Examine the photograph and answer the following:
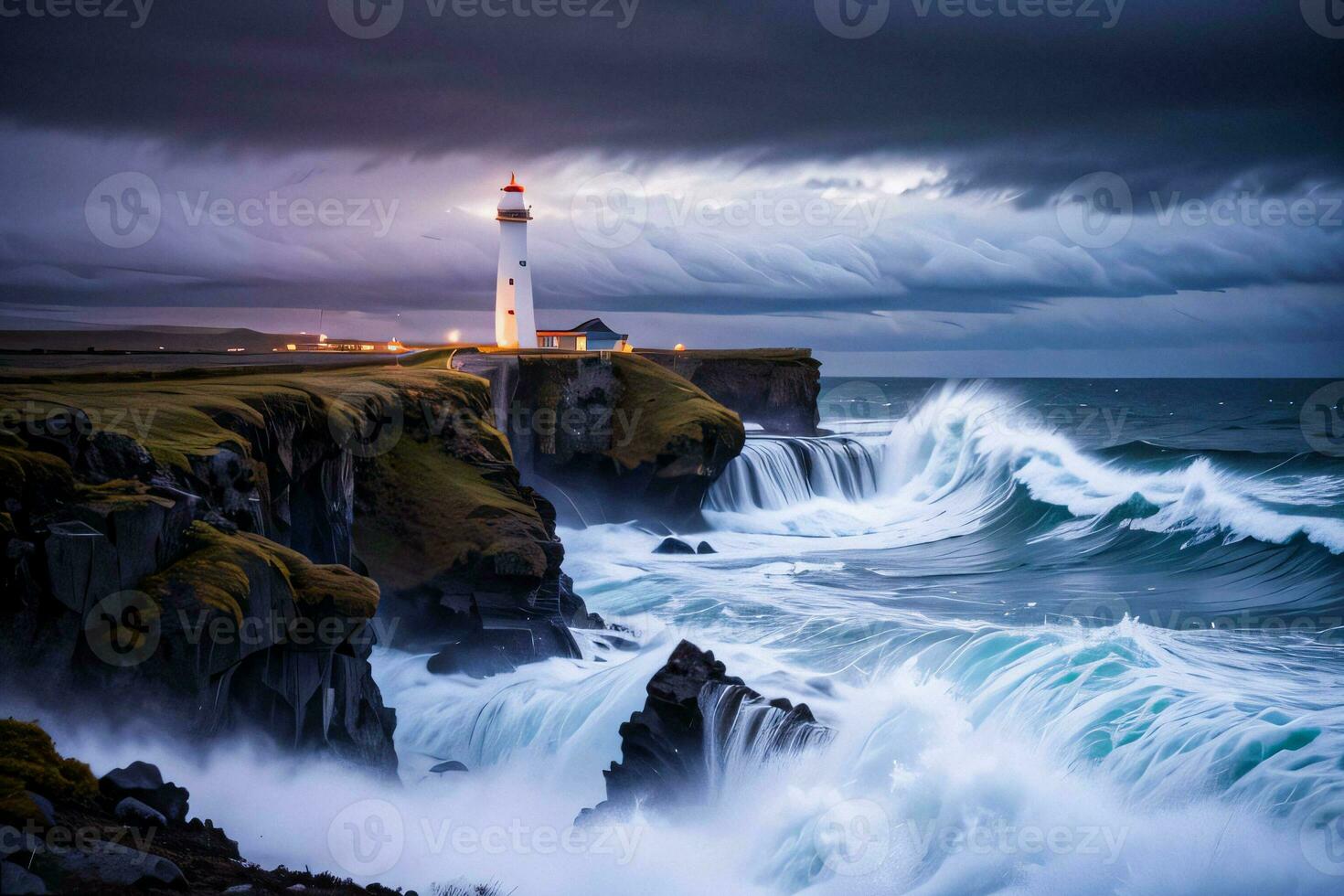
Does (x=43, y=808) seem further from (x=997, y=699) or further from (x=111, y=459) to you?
(x=997, y=699)

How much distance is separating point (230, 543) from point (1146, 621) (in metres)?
18.7

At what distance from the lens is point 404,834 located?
40.5 feet

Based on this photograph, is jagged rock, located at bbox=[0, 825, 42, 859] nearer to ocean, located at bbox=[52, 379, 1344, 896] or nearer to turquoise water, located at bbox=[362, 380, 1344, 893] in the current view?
ocean, located at bbox=[52, 379, 1344, 896]

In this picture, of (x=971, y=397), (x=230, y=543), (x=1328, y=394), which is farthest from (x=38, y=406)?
(x=1328, y=394)

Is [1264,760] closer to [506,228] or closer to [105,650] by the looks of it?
[105,650]

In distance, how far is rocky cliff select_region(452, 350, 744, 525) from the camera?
38.2m

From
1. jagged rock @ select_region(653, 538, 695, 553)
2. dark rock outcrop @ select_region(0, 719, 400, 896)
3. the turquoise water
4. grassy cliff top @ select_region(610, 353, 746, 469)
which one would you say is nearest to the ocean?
the turquoise water

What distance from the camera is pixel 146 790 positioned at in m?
9.18

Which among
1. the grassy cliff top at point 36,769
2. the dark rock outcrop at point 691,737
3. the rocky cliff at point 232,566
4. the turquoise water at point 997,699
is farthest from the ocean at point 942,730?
the grassy cliff top at point 36,769

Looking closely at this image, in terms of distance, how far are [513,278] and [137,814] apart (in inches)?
1698

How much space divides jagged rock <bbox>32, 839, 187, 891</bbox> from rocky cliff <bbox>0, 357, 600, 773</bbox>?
154 inches

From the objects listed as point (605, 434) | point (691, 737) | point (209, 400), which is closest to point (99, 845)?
point (691, 737)

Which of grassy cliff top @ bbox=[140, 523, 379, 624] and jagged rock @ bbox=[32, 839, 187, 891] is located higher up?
grassy cliff top @ bbox=[140, 523, 379, 624]

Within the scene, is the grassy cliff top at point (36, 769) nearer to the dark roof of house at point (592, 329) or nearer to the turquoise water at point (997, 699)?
the turquoise water at point (997, 699)
